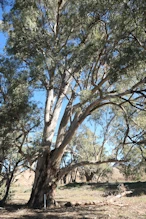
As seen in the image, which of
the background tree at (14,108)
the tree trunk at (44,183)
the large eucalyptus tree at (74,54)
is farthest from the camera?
the tree trunk at (44,183)

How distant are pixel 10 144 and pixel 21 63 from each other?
2744 millimetres

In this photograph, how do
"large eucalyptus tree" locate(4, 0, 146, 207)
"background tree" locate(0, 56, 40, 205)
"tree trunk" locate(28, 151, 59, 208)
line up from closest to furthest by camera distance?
"large eucalyptus tree" locate(4, 0, 146, 207)
"background tree" locate(0, 56, 40, 205)
"tree trunk" locate(28, 151, 59, 208)

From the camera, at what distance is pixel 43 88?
8.40m

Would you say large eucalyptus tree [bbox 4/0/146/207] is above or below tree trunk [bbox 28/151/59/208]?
above

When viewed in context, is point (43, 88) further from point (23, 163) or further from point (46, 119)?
point (23, 163)

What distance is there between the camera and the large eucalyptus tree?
22.2 feet

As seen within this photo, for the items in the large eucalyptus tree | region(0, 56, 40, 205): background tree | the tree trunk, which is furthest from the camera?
the tree trunk

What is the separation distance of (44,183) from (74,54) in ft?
14.5

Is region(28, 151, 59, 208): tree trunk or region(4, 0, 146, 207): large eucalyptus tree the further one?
region(28, 151, 59, 208): tree trunk

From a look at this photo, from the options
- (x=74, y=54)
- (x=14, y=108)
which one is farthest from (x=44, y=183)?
(x=74, y=54)

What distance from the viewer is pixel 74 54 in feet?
24.8

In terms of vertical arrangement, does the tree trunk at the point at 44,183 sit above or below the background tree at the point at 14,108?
below

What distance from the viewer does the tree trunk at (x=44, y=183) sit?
862cm

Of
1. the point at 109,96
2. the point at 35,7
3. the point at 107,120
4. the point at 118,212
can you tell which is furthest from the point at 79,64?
the point at 107,120
